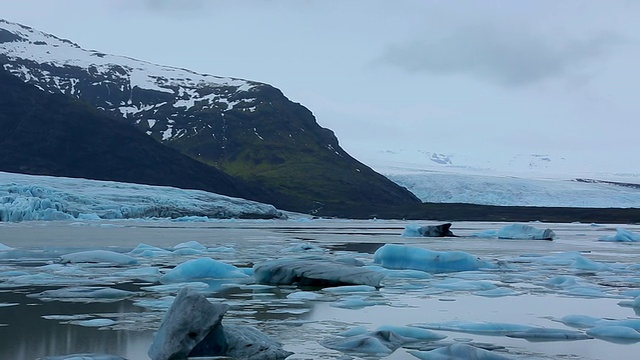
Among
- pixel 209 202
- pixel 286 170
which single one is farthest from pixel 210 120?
pixel 209 202

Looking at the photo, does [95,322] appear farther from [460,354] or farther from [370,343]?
[460,354]

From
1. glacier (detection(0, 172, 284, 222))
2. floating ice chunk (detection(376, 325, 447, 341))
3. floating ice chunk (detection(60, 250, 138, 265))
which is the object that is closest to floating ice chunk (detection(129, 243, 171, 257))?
floating ice chunk (detection(60, 250, 138, 265))

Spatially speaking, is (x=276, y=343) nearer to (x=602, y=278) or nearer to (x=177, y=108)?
(x=602, y=278)

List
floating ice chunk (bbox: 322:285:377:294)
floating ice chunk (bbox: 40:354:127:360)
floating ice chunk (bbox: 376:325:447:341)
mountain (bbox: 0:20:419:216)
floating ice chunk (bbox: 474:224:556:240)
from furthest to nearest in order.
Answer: mountain (bbox: 0:20:419:216) → floating ice chunk (bbox: 474:224:556:240) → floating ice chunk (bbox: 322:285:377:294) → floating ice chunk (bbox: 376:325:447:341) → floating ice chunk (bbox: 40:354:127:360)

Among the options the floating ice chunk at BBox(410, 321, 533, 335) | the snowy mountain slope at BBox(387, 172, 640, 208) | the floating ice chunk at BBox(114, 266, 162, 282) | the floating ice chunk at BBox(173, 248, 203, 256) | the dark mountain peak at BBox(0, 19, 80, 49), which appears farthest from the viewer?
the dark mountain peak at BBox(0, 19, 80, 49)

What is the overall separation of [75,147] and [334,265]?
3740 inches

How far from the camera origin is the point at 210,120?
138 meters

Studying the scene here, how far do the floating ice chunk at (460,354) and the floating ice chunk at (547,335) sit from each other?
3.71 ft

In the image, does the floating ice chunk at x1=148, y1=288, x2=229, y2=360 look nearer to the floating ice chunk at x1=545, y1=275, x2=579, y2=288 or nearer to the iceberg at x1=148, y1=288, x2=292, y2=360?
the iceberg at x1=148, y1=288, x2=292, y2=360

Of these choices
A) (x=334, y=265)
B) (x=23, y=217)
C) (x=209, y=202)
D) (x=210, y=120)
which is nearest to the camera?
(x=334, y=265)

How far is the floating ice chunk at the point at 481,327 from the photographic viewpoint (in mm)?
5797

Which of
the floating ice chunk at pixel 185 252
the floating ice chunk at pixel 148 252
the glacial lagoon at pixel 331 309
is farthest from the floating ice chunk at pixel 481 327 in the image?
the floating ice chunk at pixel 185 252

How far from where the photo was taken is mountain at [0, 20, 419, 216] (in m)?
114

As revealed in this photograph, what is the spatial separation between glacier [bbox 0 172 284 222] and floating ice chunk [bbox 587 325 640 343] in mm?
40670
